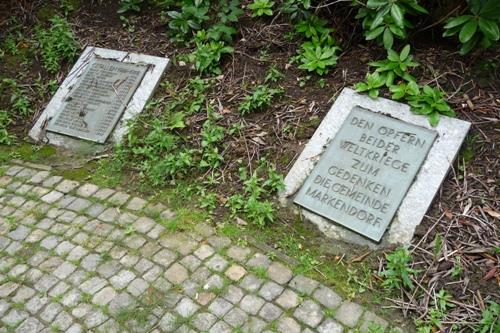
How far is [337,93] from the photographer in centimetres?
365

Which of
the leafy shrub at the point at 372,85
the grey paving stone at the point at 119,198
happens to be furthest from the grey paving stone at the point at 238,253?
the leafy shrub at the point at 372,85

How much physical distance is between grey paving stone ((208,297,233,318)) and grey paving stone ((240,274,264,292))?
149mm

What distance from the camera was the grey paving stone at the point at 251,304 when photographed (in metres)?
2.72

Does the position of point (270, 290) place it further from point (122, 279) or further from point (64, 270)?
point (64, 270)

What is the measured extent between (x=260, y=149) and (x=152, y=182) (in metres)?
0.86

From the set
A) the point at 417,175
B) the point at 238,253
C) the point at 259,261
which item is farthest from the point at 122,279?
the point at 417,175

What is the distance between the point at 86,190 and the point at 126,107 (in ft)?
2.88

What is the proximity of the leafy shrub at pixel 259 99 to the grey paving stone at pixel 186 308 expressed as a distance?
160 cm

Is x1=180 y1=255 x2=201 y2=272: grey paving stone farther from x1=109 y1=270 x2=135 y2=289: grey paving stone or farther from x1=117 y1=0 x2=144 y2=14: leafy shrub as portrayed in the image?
x1=117 y1=0 x2=144 y2=14: leafy shrub

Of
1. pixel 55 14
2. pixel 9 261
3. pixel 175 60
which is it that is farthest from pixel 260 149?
pixel 55 14

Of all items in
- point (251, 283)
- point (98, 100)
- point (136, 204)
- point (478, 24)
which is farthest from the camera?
point (98, 100)

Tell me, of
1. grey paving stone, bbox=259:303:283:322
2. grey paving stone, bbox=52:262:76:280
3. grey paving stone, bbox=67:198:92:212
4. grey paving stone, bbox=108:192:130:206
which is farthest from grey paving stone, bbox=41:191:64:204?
grey paving stone, bbox=259:303:283:322

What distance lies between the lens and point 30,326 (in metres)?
2.76

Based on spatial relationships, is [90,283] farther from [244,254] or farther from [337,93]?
[337,93]
